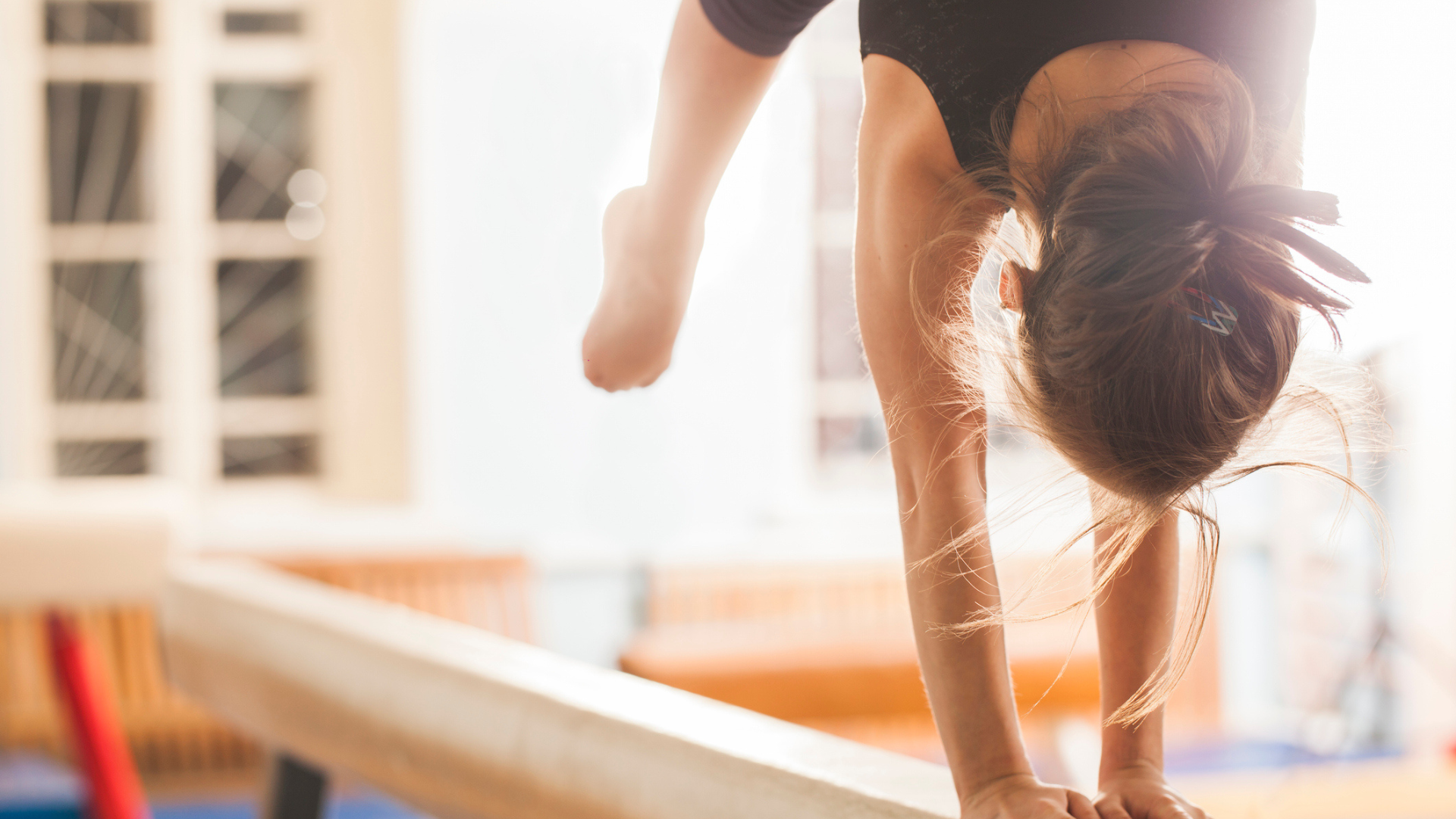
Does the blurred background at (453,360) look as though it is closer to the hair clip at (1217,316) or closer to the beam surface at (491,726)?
the beam surface at (491,726)

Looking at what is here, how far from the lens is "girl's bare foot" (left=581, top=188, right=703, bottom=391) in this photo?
2.05ft

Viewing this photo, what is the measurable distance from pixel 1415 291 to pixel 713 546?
2037 mm

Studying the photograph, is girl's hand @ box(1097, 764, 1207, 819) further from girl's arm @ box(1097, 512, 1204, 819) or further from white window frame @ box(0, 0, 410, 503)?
white window frame @ box(0, 0, 410, 503)

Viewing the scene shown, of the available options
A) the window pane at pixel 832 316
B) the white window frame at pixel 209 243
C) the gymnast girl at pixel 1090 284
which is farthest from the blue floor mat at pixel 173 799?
the gymnast girl at pixel 1090 284

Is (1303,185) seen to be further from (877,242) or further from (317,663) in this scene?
(317,663)

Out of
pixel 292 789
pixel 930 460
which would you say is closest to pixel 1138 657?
pixel 930 460

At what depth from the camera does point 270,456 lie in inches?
141

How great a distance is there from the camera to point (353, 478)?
3520 mm

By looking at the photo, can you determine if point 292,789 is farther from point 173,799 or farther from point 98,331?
point 98,331

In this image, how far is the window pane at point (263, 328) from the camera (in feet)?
11.7

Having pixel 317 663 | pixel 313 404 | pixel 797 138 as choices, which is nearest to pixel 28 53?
pixel 313 404

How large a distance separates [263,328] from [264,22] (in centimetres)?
97

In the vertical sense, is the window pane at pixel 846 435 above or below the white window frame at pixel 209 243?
below

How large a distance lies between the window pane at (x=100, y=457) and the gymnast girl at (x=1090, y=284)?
3.53m
